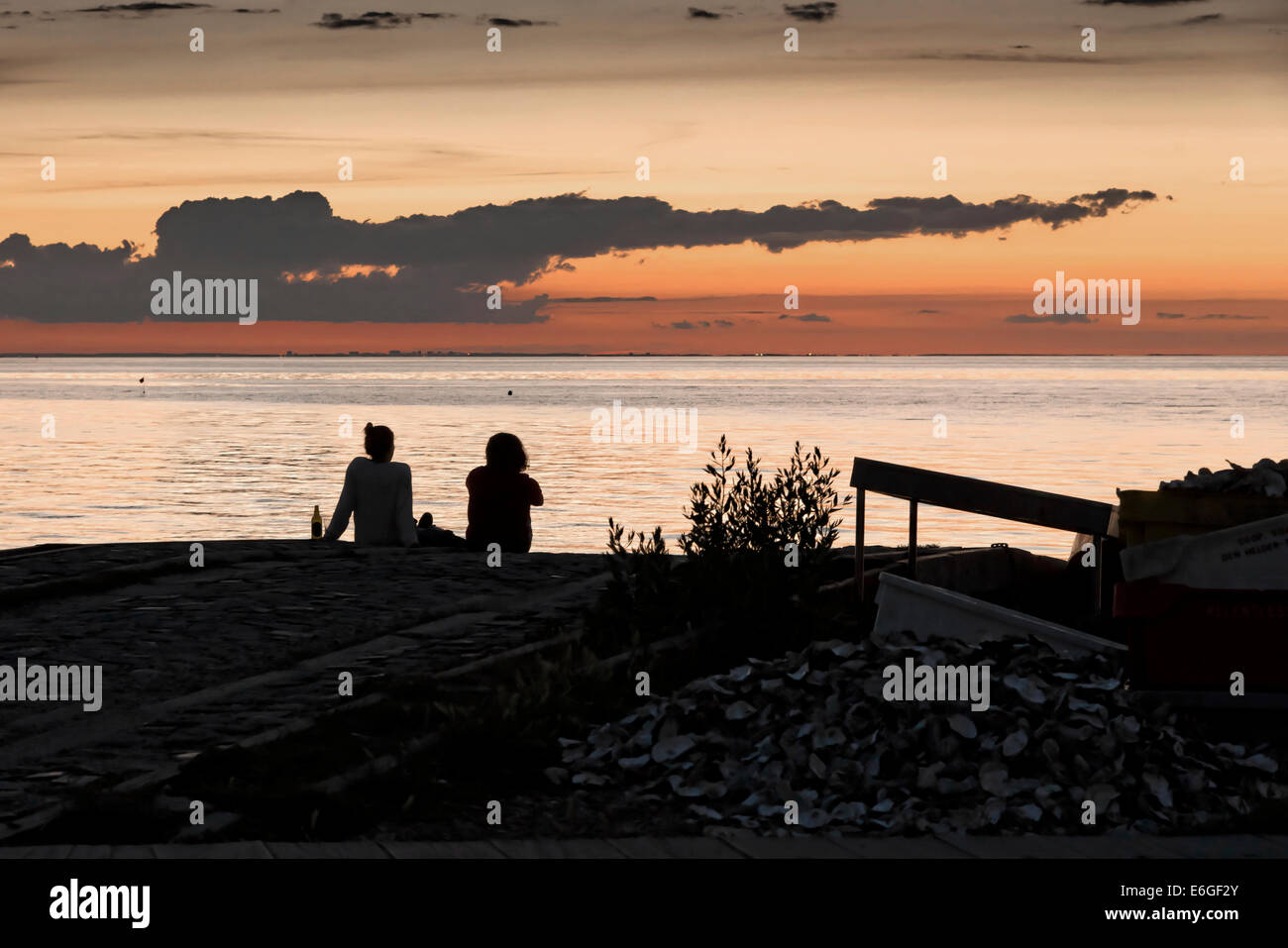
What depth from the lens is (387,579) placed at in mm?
12297

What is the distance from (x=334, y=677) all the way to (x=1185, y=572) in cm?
505

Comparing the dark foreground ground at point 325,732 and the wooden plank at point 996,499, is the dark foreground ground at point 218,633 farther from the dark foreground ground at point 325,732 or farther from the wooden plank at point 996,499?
the wooden plank at point 996,499

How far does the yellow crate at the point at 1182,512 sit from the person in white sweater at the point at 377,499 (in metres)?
7.48

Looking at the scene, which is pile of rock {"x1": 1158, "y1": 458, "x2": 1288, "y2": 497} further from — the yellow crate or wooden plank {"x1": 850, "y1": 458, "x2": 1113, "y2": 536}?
wooden plank {"x1": 850, "y1": 458, "x2": 1113, "y2": 536}

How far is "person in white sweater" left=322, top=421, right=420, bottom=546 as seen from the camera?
13469mm

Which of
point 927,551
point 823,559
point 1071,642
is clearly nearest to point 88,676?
point 823,559

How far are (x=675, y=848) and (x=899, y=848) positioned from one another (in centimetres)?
82

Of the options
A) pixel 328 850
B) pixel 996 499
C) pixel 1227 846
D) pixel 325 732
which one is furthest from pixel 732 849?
pixel 996 499

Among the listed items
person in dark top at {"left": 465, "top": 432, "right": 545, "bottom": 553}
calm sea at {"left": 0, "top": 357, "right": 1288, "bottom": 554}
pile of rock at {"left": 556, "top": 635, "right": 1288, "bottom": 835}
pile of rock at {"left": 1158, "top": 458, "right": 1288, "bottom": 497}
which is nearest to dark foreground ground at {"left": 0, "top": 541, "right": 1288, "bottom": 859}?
pile of rock at {"left": 556, "top": 635, "right": 1288, "bottom": 835}

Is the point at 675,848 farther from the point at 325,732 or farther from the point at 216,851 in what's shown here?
the point at 325,732

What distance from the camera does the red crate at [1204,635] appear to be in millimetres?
7340

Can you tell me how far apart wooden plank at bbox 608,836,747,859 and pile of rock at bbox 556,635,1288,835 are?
3.78 ft

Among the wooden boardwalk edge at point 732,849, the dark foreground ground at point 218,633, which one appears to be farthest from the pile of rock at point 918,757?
the dark foreground ground at point 218,633
